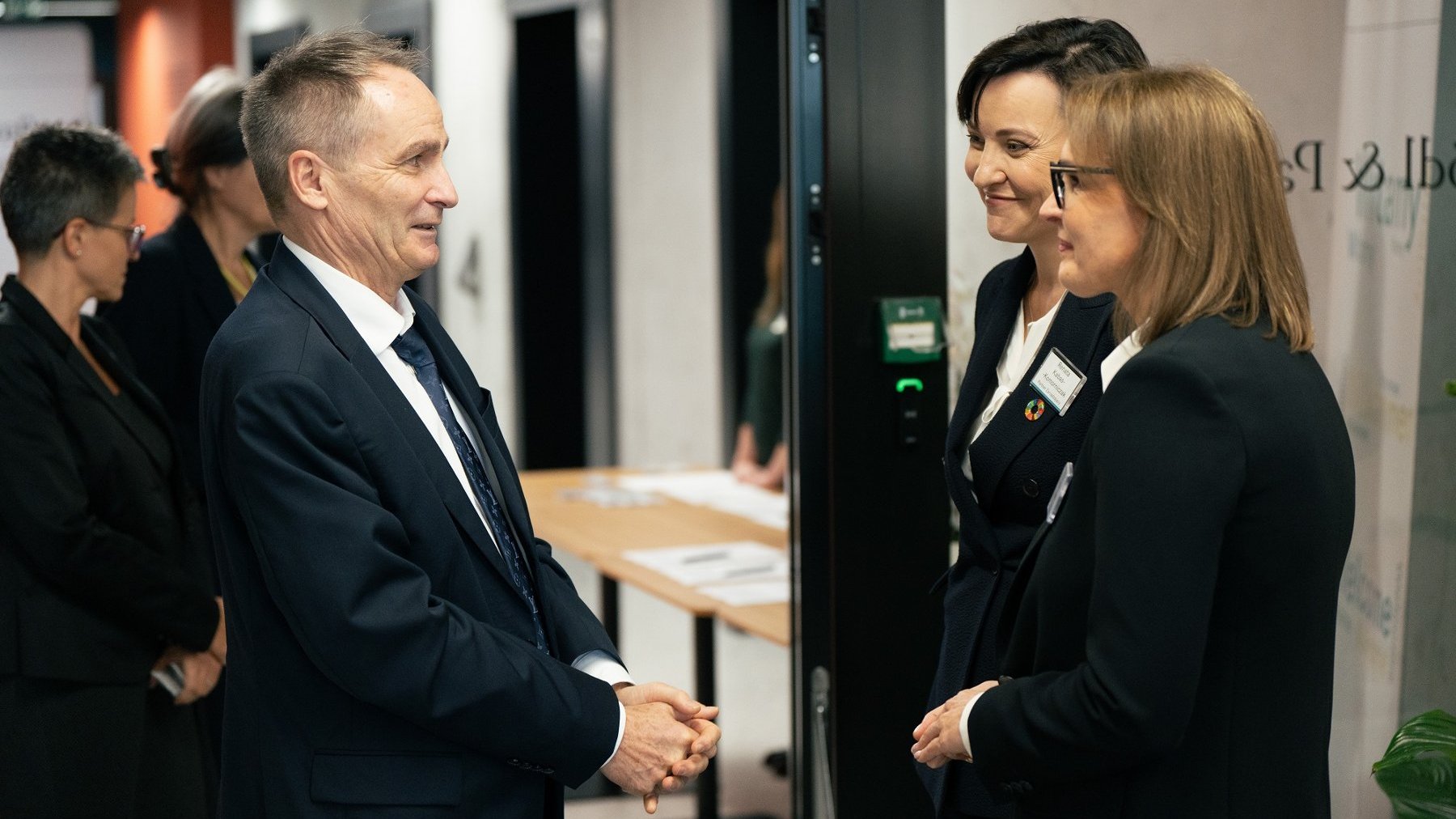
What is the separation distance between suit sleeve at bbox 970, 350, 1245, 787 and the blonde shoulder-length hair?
12 centimetres

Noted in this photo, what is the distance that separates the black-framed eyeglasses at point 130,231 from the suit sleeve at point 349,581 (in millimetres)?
1192

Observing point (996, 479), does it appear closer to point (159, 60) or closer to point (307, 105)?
point (307, 105)

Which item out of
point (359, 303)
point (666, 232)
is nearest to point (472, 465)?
point (359, 303)

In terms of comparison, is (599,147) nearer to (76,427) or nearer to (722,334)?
(722,334)

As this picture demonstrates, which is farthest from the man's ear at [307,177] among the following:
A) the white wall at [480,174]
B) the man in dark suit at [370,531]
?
the white wall at [480,174]

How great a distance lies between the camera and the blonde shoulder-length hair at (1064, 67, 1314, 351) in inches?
54.2

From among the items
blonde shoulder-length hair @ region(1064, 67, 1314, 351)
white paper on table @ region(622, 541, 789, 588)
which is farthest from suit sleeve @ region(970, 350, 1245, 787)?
white paper on table @ region(622, 541, 789, 588)

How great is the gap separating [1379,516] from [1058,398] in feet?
4.20

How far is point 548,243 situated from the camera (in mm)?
7574

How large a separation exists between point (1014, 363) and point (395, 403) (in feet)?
2.86

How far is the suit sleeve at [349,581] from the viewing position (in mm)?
1468

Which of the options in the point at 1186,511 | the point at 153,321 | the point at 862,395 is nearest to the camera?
the point at 1186,511

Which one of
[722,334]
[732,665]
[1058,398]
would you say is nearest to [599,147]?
[722,334]

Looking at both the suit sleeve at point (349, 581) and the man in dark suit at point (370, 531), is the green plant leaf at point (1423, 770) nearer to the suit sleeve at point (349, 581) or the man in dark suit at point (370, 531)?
the man in dark suit at point (370, 531)
